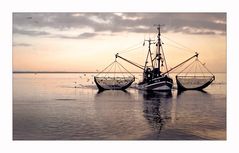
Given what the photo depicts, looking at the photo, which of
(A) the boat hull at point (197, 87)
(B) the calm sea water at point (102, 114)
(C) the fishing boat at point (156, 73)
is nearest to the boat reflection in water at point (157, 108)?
(B) the calm sea water at point (102, 114)

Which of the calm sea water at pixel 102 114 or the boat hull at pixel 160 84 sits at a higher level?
the boat hull at pixel 160 84

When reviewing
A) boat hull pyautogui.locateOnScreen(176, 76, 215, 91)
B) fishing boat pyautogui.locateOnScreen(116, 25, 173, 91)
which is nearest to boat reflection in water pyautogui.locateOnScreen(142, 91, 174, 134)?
fishing boat pyautogui.locateOnScreen(116, 25, 173, 91)

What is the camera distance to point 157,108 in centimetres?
573

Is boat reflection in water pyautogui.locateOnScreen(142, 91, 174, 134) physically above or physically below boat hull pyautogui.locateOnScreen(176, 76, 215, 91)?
below

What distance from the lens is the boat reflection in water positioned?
16.9 feet

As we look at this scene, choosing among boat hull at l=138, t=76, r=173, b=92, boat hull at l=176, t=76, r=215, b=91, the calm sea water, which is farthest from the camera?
boat hull at l=138, t=76, r=173, b=92

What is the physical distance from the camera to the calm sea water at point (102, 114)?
4863mm

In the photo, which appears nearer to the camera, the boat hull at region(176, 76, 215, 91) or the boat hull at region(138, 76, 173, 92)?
the boat hull at region(176, 76, 215, 91)

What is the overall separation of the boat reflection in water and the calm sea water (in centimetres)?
1

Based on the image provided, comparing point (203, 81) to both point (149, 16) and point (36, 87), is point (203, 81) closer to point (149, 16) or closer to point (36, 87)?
point (149, 16)

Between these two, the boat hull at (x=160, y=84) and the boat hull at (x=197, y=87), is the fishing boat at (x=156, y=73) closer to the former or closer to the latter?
the boat hull at (x=160, y=84)

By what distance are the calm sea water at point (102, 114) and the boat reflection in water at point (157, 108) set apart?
12mm

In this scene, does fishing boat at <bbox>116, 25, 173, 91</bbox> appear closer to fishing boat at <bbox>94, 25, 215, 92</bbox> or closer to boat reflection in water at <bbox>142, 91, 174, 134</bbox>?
fishing boat at <bbox>94, 25, 215, 92</bbox>
